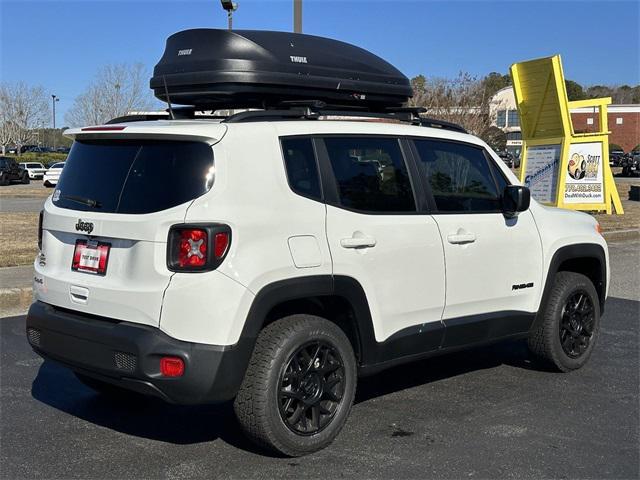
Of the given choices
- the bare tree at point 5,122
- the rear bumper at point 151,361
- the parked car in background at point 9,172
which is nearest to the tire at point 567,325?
the rear bumper at point 151,361

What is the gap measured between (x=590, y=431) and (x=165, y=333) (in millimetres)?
2679

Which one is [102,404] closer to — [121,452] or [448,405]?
[121,452]

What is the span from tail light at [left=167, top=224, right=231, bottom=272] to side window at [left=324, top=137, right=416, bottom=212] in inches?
34.7

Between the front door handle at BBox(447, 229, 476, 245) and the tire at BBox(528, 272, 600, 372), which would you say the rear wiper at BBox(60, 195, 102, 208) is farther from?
the tire at BBox(528, 272, 600, 372)

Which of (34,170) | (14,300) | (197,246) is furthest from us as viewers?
(34,170)

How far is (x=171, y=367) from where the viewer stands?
3.68m

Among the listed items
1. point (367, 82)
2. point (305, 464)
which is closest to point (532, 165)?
point (367, 82)

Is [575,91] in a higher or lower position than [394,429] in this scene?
higher

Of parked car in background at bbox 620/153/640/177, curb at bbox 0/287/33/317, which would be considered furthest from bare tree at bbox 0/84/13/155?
curb at bbox 0/287/33/317

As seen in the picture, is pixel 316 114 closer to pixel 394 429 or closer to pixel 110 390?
pixel 394 429

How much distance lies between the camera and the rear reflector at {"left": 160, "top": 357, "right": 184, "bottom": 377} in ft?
12.0

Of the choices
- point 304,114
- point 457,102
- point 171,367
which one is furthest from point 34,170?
point 171,367

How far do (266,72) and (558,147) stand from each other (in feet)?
50.9

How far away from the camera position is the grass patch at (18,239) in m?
10.5
